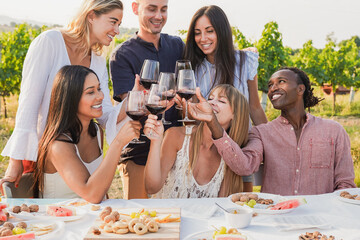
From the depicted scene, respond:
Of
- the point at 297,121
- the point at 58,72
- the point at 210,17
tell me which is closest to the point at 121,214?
the point at 58,72

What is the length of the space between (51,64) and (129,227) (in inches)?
65.7

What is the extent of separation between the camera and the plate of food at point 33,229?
170 centimetres

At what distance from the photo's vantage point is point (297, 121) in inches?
125

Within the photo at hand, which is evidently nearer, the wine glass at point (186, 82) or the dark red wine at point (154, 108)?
the dark red wine at point (154, 108)

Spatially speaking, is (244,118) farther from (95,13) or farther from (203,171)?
(95,13)

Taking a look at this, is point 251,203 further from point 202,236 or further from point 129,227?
point 129,227

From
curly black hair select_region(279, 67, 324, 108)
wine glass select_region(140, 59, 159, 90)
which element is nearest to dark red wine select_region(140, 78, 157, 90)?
wine glass select_region(140, 59, 159, 90)

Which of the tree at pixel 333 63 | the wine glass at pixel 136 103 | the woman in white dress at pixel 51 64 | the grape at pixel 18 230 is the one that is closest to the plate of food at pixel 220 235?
the grape at pixel 18 230

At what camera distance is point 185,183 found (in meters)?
2.89

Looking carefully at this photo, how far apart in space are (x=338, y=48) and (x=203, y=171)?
45.0 ft

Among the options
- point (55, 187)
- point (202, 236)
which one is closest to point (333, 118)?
point (55, 187)

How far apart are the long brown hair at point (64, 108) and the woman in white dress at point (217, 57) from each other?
108 cm

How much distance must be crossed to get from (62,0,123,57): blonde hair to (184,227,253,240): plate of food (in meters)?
1.93

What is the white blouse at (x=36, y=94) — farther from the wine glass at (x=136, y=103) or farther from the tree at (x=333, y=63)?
the tree at (x=333, y=63)
